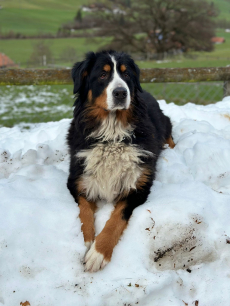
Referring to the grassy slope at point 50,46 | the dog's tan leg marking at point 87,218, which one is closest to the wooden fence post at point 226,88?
the dog's tan leg marking at point 87,218

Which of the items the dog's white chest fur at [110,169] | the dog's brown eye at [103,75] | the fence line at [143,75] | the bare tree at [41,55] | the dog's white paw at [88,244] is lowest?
the bare tree at [41,55]

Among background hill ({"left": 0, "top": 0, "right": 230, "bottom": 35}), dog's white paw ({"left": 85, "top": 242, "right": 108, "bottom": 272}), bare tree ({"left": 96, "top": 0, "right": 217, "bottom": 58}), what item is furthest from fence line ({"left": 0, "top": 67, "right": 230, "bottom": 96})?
background hill ({"left": 0, "top": 0, "right": 230, "bottom": 35})

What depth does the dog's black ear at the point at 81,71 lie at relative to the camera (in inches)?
123

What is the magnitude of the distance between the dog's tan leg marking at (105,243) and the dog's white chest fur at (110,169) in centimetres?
37

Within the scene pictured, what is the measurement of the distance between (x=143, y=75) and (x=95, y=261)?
399 cm

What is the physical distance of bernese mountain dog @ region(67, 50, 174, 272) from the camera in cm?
288

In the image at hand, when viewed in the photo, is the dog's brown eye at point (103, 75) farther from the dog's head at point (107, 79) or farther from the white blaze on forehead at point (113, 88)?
the white blaze on forehead at point (113, 88)

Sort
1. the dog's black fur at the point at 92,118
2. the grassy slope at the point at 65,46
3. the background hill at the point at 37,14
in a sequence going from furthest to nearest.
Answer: the background hill at the point at 37,14 → the grassy slope at the point at 65,46 → the dog's black fur at the point at 92,118

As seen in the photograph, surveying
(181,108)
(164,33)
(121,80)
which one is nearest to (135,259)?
(121,80)

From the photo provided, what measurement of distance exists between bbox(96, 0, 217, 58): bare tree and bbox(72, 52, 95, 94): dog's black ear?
109 feet

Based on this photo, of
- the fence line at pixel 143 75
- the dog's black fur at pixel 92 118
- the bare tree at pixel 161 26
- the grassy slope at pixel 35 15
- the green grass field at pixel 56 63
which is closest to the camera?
the dog's black fur at pixel 92 118

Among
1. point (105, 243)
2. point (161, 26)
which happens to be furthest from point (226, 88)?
point (161, 26)

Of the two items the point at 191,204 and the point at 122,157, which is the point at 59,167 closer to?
the point at 122,157

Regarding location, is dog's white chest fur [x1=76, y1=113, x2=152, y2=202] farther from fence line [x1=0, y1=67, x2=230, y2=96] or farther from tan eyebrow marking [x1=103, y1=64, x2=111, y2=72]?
fence line [x1=0, y1=67, x2=230, y2=96]
